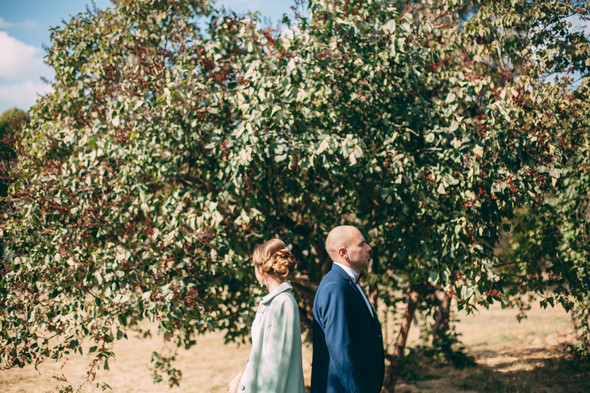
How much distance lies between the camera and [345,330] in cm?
286

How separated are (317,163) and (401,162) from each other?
128cm

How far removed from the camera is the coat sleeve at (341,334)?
281cm

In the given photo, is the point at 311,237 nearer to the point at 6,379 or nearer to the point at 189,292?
the point at 189,292

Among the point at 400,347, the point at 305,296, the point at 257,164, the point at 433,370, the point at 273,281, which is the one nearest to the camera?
the point at 273,281

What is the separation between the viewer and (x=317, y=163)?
650 centimetres

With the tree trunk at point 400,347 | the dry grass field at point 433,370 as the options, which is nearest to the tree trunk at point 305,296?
the tree trunk at point 400,347

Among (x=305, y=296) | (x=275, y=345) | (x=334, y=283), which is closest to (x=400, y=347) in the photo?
(x=305, y=296)

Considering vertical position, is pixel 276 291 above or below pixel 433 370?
above

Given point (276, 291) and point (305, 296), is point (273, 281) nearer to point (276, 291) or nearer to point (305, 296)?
point (276, 291)

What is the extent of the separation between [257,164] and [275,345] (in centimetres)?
363

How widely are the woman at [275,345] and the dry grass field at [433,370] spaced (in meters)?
5.13

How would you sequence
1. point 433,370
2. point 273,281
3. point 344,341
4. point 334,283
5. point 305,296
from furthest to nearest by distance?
point 433,370 < point 305,296 < point 273,281 < point 334,283 < point 344,341

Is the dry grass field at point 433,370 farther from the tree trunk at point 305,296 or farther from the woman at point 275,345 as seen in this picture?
the woman at point 275,345

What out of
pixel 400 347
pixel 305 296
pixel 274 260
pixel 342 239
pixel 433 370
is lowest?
pixel 433 370
